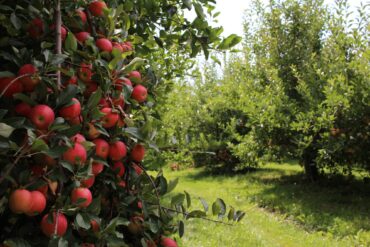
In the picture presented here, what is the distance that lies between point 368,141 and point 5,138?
21.6ft

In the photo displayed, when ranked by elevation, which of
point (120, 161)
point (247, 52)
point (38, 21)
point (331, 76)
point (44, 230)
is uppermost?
point (247, 52)

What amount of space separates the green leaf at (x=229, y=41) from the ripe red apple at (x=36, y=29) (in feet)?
2.62

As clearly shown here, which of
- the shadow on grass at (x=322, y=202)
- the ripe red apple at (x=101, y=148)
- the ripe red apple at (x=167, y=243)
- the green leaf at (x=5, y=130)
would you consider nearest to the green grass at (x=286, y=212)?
the shadow on grass at (x=322, y=202)

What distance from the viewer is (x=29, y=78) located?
97 centimetres

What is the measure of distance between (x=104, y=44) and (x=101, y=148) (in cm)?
32

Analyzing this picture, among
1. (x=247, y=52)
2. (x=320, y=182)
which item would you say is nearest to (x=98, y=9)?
(x=320, y=182)

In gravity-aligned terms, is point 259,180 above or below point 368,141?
below

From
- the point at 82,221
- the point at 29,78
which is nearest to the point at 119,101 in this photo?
the point at 29,78

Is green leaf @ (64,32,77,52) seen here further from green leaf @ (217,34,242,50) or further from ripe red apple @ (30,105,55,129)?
green leaf @ (217,34,242,50)

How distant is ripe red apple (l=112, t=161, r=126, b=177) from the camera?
44.9 inches

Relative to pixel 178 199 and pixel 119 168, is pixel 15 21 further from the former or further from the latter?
pixel 178 199

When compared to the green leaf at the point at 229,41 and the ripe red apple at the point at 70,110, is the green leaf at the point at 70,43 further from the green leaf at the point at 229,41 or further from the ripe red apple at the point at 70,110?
the green leaf at the point at 229,41

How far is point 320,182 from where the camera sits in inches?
316

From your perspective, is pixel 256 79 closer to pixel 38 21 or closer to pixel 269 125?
pixel 269 125
